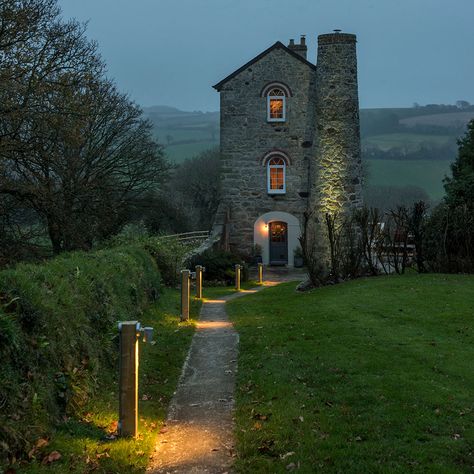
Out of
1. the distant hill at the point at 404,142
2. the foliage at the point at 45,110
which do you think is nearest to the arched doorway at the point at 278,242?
the foliage at the point at 45,110

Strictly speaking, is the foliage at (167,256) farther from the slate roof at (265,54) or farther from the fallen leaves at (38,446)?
the fallen leaves at (38,446)

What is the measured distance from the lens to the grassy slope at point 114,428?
5070 mm

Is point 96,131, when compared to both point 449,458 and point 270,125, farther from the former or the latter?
point 449,458

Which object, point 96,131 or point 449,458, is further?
point 96,131

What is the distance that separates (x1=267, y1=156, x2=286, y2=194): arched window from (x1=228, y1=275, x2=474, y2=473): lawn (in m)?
19.6

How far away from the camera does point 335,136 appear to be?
24.9 metres

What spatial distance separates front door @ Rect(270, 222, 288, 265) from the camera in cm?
3344

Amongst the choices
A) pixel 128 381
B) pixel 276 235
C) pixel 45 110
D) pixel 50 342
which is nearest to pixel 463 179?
pixel 276 235

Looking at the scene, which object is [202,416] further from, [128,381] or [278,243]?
[278,243]

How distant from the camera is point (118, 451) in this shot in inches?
216

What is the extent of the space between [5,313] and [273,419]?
3.12 metres

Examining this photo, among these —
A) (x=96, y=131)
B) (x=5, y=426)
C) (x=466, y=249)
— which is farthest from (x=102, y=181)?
(x=5, y=426)

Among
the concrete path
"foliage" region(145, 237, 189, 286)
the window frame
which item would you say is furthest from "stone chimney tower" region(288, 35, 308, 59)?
the concrete path

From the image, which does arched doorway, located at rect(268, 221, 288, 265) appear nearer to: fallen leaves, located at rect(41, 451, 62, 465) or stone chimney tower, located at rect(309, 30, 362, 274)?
stone chimney tower, located at rect(309, 30, 362, 274)
